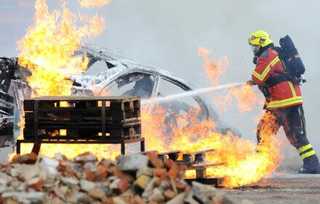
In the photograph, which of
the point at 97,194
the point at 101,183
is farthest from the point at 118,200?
the point at 101,183

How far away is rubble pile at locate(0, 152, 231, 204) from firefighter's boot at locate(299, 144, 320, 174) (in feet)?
18.2

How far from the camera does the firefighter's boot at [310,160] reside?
1252 cm

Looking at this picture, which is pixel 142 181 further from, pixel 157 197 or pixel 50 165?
pixel 50 165

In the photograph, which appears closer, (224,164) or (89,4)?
(224,164)

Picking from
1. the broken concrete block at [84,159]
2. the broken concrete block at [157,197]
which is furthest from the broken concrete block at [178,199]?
the broken concrete block at [84,159]

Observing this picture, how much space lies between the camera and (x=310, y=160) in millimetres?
12562

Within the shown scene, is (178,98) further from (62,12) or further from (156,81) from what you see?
(62,12)

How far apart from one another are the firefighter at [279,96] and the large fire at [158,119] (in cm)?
28

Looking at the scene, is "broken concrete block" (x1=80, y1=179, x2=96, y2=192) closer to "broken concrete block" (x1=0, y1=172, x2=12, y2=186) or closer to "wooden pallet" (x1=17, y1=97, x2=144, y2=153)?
"broken concrete block" (x1=0, y1=172, x2=12, y2=186)

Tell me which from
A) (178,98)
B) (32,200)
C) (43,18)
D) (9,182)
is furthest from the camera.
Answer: (178,98)

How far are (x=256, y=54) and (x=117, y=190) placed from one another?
6.41 meters

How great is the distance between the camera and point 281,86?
12.5m

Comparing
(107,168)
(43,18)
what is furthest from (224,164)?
(43,18)

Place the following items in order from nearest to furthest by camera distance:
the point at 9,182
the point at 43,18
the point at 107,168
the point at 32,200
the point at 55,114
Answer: the point at 32,200
the point at 9,182
the point at 107,168
the point at 55,114
the point at 43,18
